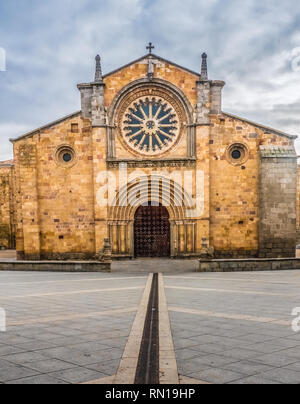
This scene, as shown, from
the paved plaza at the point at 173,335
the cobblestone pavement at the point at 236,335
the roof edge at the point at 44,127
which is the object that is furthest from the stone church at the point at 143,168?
the cobblestone pavement at the point at 236,335

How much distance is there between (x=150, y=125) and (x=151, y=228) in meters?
5.48

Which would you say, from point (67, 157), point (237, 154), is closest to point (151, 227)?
point (67, 157)

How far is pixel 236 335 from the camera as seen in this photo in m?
4.98

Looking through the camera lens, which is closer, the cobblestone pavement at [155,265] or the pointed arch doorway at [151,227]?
the cobblestone pavement at [155,265]

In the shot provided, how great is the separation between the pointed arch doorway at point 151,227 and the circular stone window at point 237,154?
14.3 feet

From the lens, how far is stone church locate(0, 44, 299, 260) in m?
19.8

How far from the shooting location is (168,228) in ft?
68.0

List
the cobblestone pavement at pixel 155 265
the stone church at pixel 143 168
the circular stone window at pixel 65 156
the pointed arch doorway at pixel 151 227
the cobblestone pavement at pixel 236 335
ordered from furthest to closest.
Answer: the pointed arch doorway at pixel 151 227, the circular stone window at pixel 65 156, the stone church at pixel 143 168, the cobblestone pavement at pixel 155 265, the cobblestone pavement at pixel 236 335

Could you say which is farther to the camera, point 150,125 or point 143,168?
point 150,125

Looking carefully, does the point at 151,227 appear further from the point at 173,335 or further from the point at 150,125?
the point at 173,335

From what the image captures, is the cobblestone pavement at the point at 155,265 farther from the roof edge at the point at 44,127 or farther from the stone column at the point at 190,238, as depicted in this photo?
the roof edge at the point at 44,127

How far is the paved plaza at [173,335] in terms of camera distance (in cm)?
364

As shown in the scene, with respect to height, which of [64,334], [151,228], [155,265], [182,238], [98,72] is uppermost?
[98,72]
